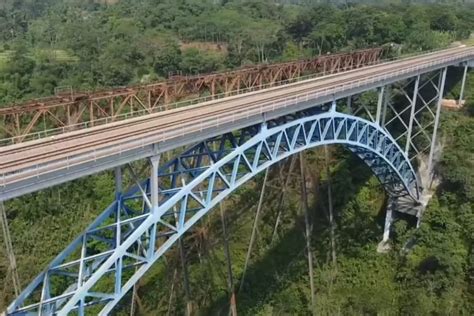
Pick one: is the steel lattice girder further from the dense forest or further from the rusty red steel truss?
the rusty red steel truss

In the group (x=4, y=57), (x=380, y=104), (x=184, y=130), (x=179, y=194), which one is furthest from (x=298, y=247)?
(x=4, y=57)

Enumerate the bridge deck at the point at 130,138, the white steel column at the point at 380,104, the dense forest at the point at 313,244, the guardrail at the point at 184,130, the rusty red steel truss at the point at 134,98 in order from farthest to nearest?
1. the dense forest at the point at 313,244
2. the white steel column at the point at 380,104
3. the rusty red steel truss at the point at 134,98
4. the bridge deck at the point at 130,138
5. the guardrail at the point at 184,130

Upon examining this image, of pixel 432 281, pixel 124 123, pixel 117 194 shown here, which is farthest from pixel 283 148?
pixel 432 281

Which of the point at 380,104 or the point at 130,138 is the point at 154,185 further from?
the point at 380,104

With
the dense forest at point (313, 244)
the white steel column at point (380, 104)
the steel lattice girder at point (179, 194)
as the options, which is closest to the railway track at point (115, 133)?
the steel lattice girder at point (179, 194)

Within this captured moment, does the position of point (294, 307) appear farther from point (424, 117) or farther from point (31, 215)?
point (31, 215)

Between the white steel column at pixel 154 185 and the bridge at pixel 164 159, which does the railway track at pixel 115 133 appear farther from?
the white steel column at pixel 154 185
